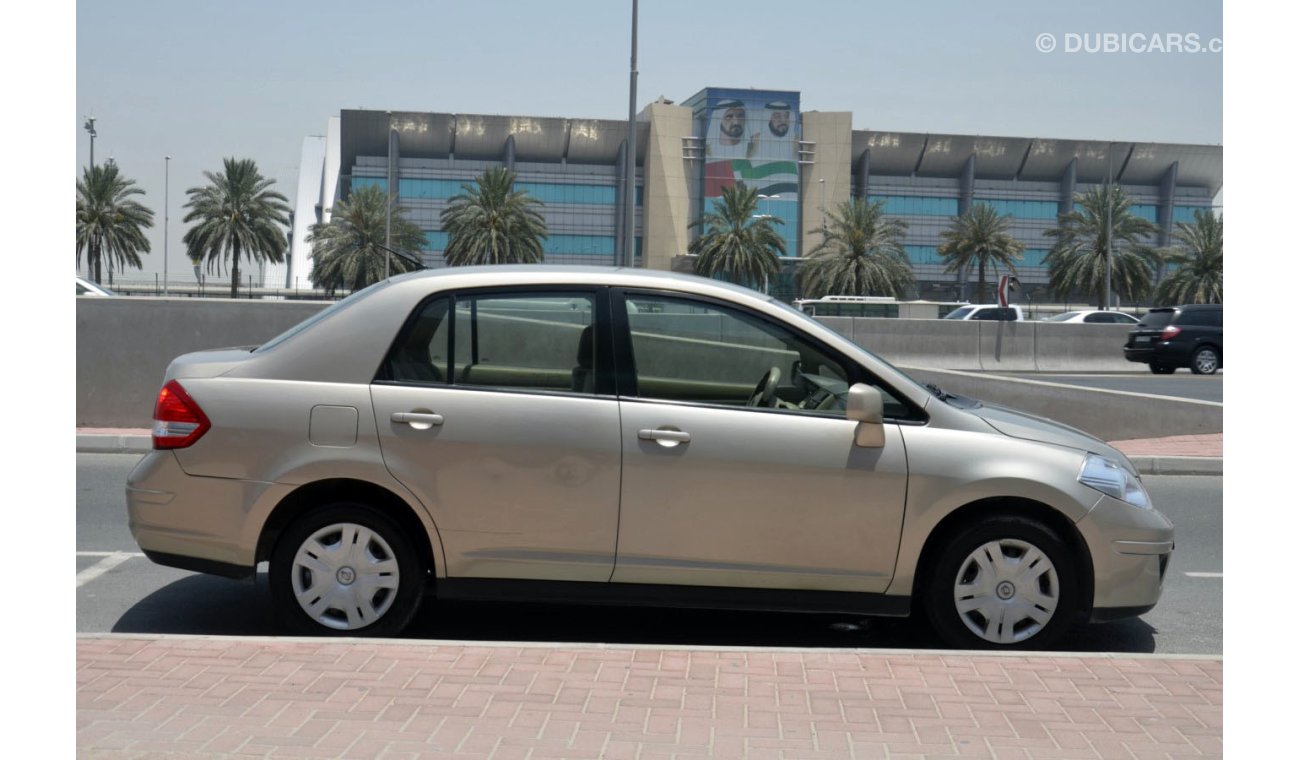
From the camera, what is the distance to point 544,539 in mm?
5422

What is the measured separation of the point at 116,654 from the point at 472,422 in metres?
1.64

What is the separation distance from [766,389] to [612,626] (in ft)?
4.65

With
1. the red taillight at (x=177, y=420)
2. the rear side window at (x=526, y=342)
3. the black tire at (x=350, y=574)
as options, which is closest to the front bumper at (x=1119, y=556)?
the rear side window at (x=526, y=342)

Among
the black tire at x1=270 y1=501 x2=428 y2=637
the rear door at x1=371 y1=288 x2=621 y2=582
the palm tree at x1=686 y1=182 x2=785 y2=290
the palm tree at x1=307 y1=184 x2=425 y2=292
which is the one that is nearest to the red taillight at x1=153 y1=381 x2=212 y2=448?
the black tire at x1=270 y1=501 x2=428 y2=637

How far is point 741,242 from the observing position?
7212 cm

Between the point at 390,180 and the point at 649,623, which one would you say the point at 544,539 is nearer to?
the point at 649,623

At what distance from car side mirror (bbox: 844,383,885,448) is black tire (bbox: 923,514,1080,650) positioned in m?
0.54

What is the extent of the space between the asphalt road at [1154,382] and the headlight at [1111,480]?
15.3 m

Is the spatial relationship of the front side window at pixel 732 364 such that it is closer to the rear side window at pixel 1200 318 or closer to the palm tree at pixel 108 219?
the rear side window at pixel 1200 318

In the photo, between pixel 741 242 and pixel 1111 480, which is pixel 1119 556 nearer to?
pixel 1111 480

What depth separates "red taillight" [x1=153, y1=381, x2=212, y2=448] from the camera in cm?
550

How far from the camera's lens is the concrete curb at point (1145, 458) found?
38.4ft

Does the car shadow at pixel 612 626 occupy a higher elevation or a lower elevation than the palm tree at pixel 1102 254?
lower

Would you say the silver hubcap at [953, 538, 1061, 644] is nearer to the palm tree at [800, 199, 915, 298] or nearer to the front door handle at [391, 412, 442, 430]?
the front door handle at [391, 412, 442, 430]
